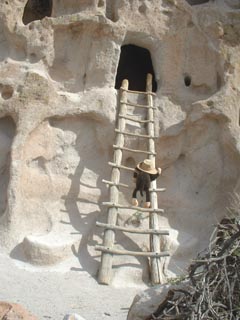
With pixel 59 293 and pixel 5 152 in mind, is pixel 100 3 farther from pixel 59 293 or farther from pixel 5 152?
pixel 59 293

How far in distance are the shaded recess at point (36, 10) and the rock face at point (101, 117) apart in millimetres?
919

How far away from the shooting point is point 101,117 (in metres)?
6.88

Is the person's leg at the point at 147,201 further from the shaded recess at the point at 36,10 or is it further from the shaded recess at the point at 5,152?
the shaded recess at the point at 36,10

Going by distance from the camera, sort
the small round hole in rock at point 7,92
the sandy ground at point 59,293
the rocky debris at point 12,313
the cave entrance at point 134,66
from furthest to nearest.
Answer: the cave entrance at point 134,66 < the small round hole in rock at point 7,92 < the sandy ground at point 59,293 < the rocky debris at point 12,313

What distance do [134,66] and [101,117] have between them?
1757 mm

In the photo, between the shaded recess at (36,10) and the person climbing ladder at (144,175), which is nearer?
the person climbing ladder at (144,175)

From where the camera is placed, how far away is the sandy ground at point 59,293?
4.90m

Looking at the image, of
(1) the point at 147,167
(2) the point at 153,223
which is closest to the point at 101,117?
(1) the point at 147,167

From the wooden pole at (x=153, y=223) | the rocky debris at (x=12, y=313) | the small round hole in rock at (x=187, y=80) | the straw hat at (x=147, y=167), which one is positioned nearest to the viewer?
the rocky debris at (x=12, y=313)

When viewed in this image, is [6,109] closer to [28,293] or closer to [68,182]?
[68,182]

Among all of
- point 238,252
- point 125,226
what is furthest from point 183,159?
point 238,252

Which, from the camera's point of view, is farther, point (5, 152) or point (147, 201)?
point (5, 152)

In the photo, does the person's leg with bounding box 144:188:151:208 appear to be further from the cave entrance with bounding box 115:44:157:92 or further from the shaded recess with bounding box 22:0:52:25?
the shaded recess with bounding box 22:0:52:25

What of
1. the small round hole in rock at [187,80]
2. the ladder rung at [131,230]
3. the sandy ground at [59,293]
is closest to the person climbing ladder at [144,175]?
the ladder rung at [131,230]
